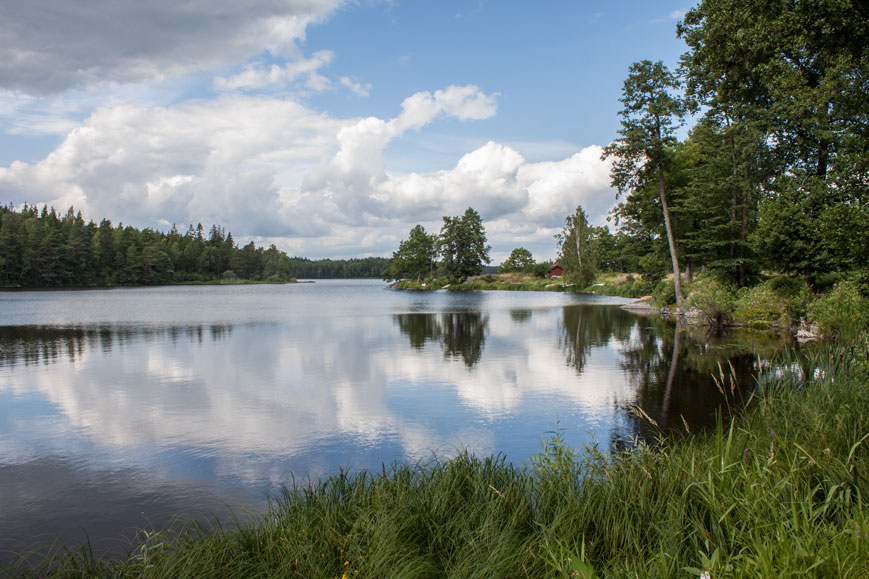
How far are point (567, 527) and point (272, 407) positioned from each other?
8.06 meters

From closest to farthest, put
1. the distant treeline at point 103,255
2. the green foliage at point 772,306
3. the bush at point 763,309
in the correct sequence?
the green foliage at point 772,306
the bush at point 763,309
the distant treeline at point 103,255

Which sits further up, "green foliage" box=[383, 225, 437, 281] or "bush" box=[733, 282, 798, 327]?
"green foliage" box=[383, 225, 437, 281]

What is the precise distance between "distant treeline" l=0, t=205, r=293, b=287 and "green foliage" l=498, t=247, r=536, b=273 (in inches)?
2678

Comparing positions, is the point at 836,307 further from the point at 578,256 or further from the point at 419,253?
the point at 419,253

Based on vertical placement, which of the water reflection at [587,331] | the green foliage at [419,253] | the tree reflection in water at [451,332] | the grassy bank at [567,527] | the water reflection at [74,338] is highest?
the green foliage at [419,253]

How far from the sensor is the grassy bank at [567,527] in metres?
3.53

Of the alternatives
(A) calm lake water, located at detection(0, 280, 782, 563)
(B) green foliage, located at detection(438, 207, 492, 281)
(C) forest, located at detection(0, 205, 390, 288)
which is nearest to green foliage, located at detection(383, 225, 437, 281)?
(B) green foliage, located at detection(438, 207, 492, 281)

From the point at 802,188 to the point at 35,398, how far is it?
2435cm

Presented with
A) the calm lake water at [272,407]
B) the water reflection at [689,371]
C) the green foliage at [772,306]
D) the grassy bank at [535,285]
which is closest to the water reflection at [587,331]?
the calm lake water at [272,407]

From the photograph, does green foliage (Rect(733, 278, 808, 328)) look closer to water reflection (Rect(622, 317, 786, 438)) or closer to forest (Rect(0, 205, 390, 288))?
water reflection (Rect(622, 317, 786, 438))

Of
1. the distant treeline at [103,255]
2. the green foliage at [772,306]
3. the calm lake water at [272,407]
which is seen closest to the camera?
the calm lake water at [272,407]

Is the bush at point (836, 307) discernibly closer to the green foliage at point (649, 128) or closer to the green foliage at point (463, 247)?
the green foliage at point (649, 128)

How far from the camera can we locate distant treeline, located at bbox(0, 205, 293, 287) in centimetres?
9075

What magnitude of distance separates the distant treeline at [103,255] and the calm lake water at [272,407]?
85727mm
